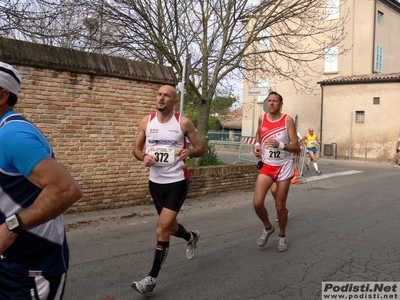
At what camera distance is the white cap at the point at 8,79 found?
1835 millimetres

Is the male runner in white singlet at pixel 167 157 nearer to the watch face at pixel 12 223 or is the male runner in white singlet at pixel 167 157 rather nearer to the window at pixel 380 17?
the watch face at pixel 12 223

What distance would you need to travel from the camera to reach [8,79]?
6.10 ft

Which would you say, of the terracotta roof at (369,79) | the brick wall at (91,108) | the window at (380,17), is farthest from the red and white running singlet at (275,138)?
the window at (380,17)

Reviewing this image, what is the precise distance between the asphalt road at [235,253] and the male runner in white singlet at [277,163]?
1.59 feet

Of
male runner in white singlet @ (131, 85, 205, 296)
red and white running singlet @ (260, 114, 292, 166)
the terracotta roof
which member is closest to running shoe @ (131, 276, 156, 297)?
male runner in white singlet @ (131, 85, 205, 296)

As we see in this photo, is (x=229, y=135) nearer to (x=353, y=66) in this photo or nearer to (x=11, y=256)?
(x=353, y=66)

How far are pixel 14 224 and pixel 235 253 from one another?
12.8ft

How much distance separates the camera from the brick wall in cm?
686

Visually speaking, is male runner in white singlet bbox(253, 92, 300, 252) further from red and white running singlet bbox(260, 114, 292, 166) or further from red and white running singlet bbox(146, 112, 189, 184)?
red and white running singlet bbox(146, 112, 189, 184)

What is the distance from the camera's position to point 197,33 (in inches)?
494

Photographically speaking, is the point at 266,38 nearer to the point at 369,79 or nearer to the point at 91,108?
the point at 91,108

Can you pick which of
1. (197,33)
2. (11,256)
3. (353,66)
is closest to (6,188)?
(11,256)

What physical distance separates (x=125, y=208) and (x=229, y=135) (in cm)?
2721

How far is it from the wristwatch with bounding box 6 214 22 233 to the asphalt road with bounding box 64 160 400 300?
2309 mm
